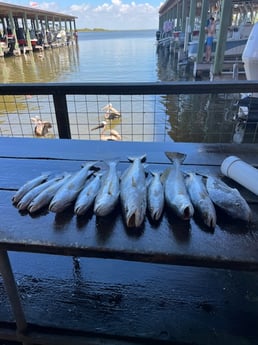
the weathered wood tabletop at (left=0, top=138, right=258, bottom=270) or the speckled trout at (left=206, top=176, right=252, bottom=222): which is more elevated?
the speckled trout at (left=206, top=176, right=252, bottom=222)

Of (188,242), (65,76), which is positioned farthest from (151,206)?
(65,76)

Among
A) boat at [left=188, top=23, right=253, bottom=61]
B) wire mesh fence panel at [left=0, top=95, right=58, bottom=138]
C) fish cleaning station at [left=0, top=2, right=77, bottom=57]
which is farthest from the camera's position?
fish cleaning station at [left=0, top=2, right=77, bottom=57]

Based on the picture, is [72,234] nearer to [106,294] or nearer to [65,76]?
[106,294]

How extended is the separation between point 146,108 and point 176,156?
991cm

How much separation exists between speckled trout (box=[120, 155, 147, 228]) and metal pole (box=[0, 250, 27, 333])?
53 centimetres

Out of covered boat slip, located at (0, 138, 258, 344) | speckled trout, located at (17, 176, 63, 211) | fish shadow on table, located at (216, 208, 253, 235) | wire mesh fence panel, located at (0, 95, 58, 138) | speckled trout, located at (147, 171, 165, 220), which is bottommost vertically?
wire mesh fence panel, located at (0, 95, 58, 138)

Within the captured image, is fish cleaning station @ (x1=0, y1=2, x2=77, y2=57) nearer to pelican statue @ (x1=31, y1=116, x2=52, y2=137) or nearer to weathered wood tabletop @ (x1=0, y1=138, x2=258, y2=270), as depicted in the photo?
pelican statue @ (x1=31, y1=116, x2=52, y2=137)

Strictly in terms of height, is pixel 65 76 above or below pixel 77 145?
below

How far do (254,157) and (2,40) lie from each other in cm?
2871

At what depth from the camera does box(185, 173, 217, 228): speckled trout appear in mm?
944

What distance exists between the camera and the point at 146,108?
11117 mm

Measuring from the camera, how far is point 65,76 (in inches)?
671

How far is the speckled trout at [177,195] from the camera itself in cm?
95

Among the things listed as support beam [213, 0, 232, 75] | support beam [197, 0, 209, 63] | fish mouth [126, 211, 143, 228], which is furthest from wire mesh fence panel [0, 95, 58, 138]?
support beam [197, 0, 209, 63]
